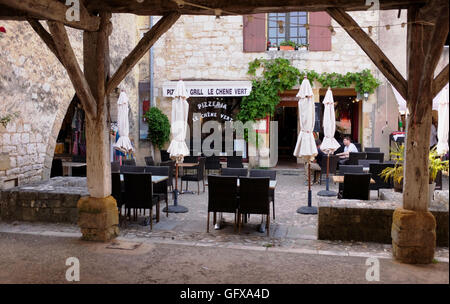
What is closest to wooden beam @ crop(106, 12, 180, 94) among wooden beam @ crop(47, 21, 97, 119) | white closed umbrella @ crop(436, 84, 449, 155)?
wooden beam @ crop(47, 21, 97, 119)

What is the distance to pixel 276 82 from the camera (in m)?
11.8

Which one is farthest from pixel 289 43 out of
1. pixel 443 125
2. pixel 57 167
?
pixel 57 167

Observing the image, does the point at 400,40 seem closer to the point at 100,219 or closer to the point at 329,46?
the point at 329,46

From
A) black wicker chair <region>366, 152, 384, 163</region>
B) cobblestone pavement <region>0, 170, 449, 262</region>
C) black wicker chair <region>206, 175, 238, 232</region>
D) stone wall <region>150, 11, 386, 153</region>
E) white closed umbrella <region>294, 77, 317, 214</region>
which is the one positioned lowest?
cobblestone pavement <region>0, 170, 449, 262</region>

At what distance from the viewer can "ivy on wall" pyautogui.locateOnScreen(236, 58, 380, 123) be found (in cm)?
1153

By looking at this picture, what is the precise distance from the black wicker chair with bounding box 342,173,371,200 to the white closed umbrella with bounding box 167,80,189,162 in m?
2.91

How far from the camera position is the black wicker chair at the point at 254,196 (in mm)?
5363

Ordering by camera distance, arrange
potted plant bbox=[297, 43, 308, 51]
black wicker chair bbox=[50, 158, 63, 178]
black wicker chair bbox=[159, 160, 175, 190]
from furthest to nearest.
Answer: potted plant bbox=[297, 43, 308, 51] → black wicker chair bbox=[50, 158, 63, 178] → black wicker chair bbox=[159, 160, 175, 190]

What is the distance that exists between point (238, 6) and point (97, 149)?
7.82 feet

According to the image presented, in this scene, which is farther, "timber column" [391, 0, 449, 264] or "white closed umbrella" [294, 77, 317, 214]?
"white closed umbrella" [294, 77, 317, 214]

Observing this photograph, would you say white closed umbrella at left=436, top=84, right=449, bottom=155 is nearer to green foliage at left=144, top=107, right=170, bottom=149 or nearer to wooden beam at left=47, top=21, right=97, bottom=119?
wooden beam at left=47, top=21, right=97, bottom=119

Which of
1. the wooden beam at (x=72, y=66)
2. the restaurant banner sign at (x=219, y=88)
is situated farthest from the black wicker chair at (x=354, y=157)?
the wooden beam at (x=72, y=66)
